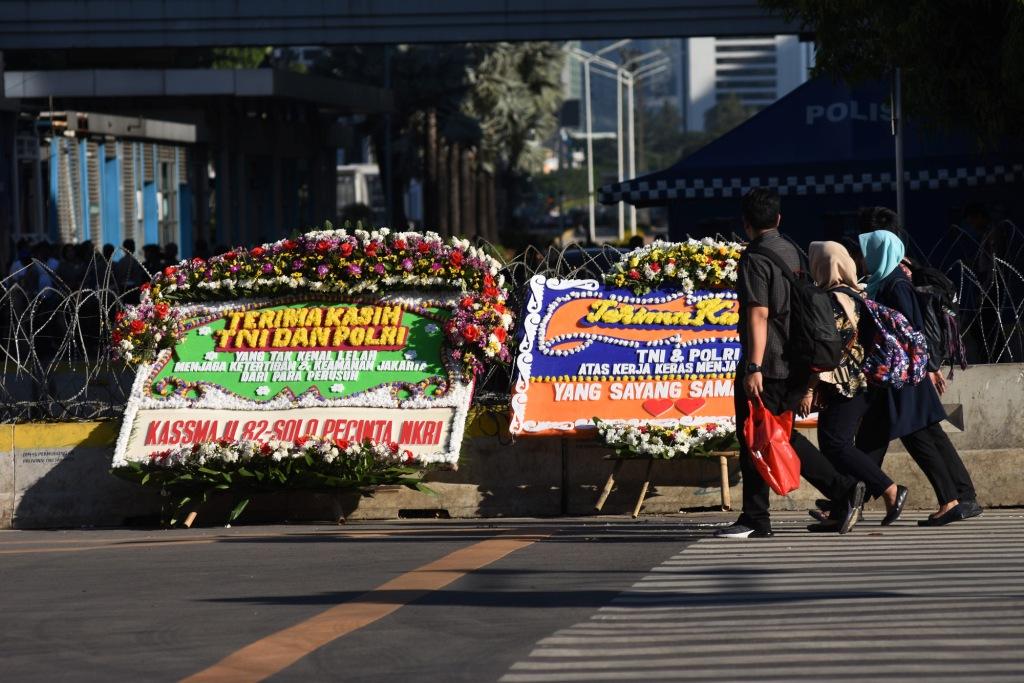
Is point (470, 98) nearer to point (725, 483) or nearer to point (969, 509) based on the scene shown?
point (725, 483)

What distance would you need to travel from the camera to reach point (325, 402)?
38.4 feet

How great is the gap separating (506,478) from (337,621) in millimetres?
4222

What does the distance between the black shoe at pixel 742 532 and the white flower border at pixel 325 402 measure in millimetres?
2233

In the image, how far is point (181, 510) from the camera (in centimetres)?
1176

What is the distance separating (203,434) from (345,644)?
4.84 metres

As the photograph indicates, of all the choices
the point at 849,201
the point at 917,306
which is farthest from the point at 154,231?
the point at 917,306

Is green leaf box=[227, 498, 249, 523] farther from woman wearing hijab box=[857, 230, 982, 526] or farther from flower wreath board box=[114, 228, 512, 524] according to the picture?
woman wearing hijab box=[857, 230, 982, 526]

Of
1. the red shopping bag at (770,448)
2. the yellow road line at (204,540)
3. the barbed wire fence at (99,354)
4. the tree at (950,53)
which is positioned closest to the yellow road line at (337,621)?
the yellow road line at (204,540)

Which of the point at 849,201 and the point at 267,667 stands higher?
the point at 849,201

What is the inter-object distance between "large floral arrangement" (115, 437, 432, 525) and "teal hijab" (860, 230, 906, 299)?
122 inches

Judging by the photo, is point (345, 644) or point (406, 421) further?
point (406, 421)

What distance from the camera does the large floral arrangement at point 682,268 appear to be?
11.9 metres

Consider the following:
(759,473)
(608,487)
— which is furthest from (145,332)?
(759,473)

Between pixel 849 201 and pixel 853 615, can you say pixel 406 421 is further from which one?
pixel 849 201
